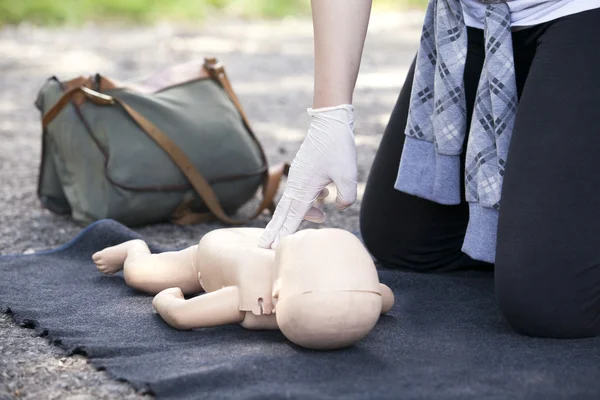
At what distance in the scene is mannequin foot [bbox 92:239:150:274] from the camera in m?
1.99

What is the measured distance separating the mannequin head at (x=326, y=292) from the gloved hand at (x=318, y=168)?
8.4 inches

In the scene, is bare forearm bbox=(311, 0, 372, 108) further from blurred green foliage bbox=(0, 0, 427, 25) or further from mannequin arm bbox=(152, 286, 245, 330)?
blurred green foliage bbox=(0, 0, 427, 25)

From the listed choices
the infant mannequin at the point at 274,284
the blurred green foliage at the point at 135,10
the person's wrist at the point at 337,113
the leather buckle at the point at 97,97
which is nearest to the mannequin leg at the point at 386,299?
the infant mannequin at the point at 274,284

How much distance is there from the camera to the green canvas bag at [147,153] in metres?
2.52

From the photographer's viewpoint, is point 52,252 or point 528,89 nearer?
point 528,89

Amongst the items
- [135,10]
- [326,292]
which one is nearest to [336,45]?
[326,292]

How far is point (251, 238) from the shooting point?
1806mm

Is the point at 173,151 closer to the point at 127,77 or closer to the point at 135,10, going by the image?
the point at 127,77

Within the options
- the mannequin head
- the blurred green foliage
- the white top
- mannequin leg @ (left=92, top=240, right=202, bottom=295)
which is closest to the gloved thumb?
the mannequin head

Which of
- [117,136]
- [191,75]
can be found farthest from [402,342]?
[191,75]

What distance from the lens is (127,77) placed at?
488cm

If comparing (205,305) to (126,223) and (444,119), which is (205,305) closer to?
(444,119)

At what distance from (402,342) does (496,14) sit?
2.15 ft

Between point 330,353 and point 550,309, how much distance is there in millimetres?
401
